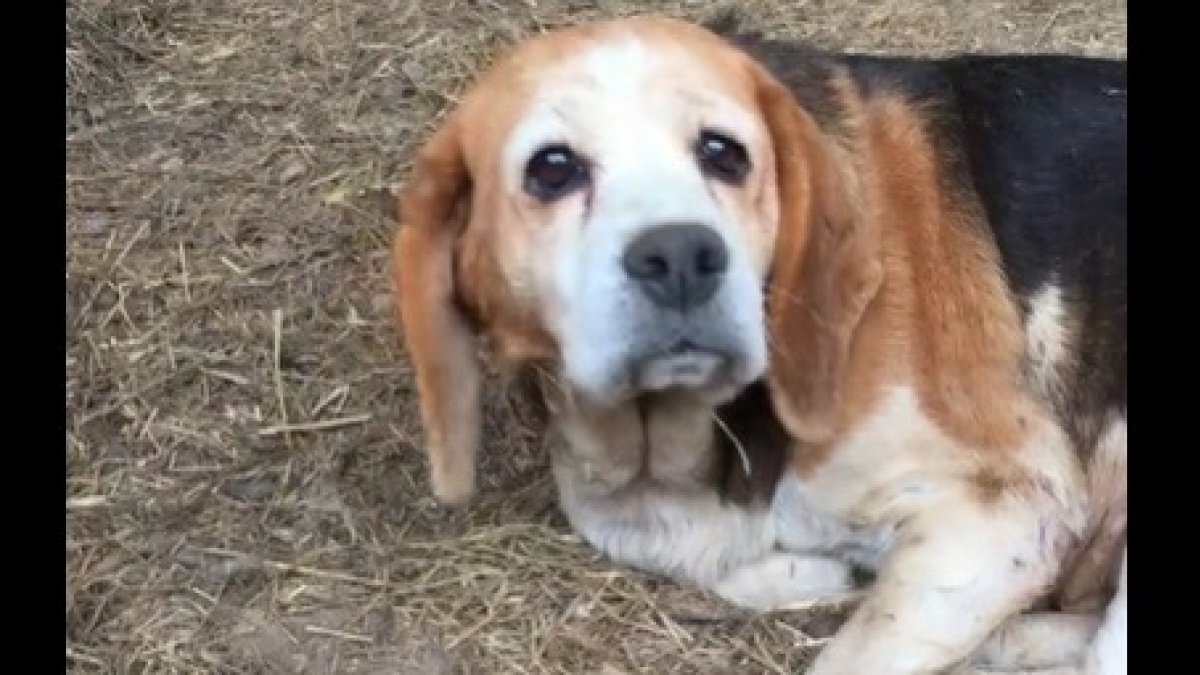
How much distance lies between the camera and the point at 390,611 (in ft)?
13.6

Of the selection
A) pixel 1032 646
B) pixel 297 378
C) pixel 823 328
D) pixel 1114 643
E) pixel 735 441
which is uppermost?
pixel 823 328

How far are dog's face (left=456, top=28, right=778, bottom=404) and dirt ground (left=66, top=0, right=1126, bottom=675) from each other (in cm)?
60

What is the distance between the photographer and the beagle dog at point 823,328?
365cm

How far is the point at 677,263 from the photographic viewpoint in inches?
133

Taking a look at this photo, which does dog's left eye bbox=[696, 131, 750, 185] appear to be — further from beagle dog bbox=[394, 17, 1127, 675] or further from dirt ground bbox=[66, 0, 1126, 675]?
dirt ground bbox=[66, 0, 1126, 675]

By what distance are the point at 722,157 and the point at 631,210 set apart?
301mm

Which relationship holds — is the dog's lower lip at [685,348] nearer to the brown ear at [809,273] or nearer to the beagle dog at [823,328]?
the beagle dog at [823,328]

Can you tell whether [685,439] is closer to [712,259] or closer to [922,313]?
[922,313]

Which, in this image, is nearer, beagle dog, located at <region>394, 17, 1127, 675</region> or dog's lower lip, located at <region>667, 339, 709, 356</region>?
dog's lower lip, located at <region>667, 339, 709, 356</region>

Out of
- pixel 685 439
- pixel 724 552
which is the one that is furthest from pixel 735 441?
pixel 724 552

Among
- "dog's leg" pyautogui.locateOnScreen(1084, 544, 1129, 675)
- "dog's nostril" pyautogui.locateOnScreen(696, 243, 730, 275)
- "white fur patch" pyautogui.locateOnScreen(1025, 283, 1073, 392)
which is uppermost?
"dog's nostril" pyautogui.locateOnScreen(696, 243, 730, 275)

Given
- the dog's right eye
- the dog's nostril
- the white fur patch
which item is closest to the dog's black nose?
the dog's nostril

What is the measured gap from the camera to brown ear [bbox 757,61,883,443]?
12.5 ft

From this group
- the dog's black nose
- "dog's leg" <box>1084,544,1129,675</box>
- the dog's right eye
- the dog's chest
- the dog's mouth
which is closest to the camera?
the dog's black nose
